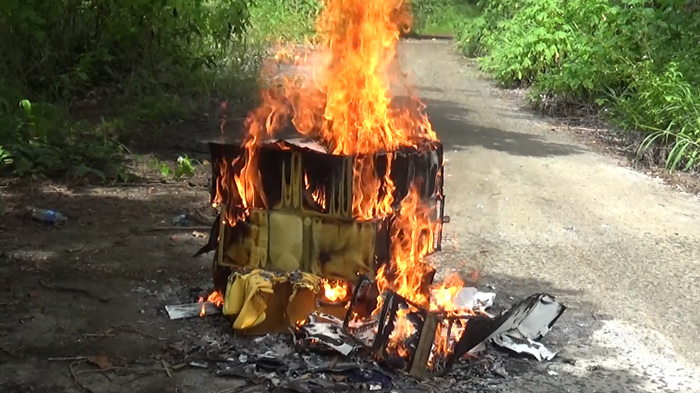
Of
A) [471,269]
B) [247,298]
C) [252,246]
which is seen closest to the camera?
[247,298]

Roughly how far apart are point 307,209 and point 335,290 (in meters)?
0.54

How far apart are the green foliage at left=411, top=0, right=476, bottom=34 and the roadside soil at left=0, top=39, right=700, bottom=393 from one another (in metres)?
17.6

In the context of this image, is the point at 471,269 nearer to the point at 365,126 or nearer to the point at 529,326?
the point at 529,326

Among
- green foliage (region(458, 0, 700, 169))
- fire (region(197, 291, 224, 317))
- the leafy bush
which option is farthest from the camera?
the leafy bush

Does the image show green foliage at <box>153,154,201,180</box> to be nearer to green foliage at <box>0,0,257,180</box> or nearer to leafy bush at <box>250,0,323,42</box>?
green foliage at <box>0,0,257,180</box>

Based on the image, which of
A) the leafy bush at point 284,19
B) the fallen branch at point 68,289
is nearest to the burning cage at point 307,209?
the fallen branch at point 68,289

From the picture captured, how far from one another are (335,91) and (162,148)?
15.8 feet

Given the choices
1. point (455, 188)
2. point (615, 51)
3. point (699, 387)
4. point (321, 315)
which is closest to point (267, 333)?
point (321, 315)

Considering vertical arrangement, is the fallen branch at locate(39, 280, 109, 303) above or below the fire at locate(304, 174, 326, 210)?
below

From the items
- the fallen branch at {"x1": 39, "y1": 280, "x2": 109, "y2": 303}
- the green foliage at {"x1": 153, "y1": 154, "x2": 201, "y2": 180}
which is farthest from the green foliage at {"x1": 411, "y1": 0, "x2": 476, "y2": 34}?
the fallen branch at {"x1": 39, "y1": 280, "x2": 109, "y2": 303}

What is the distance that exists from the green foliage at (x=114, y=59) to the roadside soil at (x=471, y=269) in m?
0.97

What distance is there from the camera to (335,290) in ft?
16.0

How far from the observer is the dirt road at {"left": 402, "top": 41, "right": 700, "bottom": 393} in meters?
4.63

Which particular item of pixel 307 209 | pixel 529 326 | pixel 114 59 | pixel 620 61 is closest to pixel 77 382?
pixel 307 209
